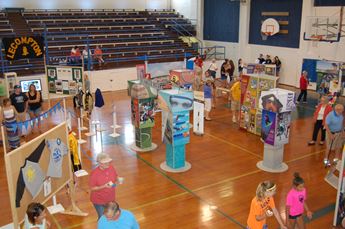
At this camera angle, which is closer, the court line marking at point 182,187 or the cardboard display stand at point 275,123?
the court line marking at point 182,187

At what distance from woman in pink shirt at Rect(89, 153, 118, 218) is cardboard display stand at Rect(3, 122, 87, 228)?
750 millimetres

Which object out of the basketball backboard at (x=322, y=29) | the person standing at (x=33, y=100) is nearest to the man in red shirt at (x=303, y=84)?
the basketball backboard at (x=322, y=29)

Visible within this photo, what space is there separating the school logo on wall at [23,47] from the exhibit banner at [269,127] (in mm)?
8615

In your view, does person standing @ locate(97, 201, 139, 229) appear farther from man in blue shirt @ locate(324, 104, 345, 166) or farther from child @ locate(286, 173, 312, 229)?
man in blue shirt @ locate(324, 104, 345, 166)

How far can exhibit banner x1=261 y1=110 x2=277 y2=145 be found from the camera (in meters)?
8.27

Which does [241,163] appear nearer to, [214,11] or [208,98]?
[208,98]

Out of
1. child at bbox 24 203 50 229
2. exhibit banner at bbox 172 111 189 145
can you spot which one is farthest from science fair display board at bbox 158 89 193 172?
child at bbox 24 203 50 229

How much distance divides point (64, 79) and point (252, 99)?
6.23m

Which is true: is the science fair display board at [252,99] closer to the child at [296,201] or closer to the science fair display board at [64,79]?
the science fair display board at [64,79]

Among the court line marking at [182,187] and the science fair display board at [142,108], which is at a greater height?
the science fair display board at [142,108]

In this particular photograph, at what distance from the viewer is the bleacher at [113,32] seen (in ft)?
67.4

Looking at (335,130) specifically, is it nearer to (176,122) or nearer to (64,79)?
(176,122)

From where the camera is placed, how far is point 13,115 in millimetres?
9406

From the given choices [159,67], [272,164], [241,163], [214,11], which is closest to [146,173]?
[241,163]
